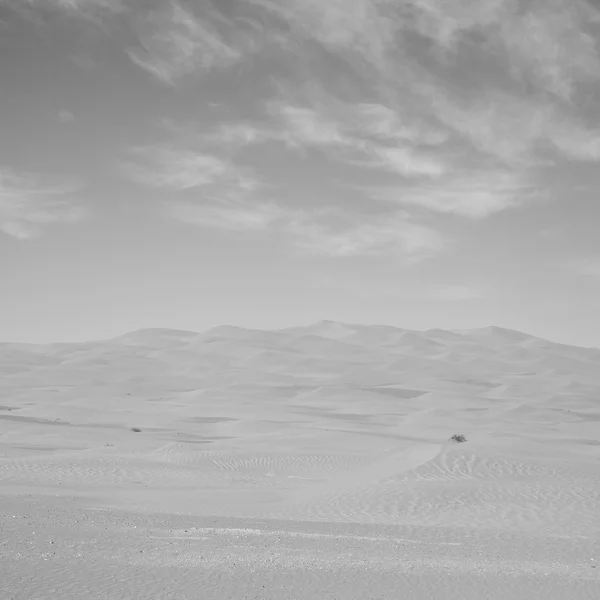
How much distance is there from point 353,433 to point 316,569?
2436cm

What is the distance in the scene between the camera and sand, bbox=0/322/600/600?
9711 mm

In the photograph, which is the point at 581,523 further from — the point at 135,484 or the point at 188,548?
the point at 135,484

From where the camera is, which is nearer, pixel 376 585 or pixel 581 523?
pixel 376 585

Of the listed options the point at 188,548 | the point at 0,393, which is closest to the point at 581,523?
the point at 188,548

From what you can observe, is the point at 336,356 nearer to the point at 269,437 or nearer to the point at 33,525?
the point at 269,437

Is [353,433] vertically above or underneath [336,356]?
underneath

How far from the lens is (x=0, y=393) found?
5194 centimetres

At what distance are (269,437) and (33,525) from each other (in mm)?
20270

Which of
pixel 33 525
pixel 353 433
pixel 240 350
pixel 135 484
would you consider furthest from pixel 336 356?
pixel 33 525

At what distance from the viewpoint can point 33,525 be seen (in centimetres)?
1184

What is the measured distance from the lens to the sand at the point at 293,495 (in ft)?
31.9

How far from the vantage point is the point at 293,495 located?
18.9 meters

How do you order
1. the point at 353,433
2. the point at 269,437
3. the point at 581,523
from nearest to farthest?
1. the point at 581,523
2. the point at 269,437
3. the point at 353,433

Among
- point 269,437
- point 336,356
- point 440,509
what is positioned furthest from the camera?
point 336,356
